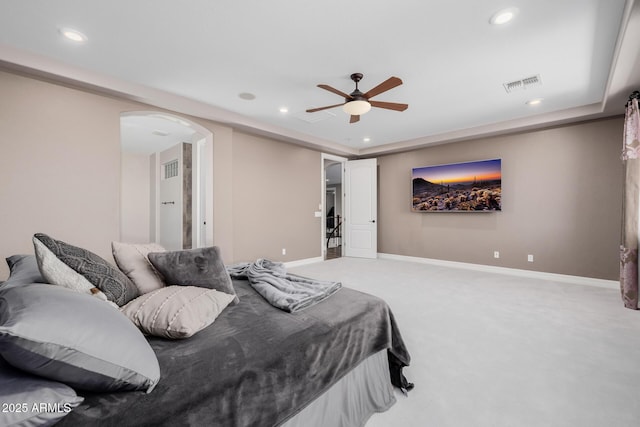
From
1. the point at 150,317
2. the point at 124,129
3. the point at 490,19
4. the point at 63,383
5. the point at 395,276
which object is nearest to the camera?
the point at 63,383

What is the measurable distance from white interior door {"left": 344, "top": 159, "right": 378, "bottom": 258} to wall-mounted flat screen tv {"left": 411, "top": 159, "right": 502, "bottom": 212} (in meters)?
0.92

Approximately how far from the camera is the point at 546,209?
4.60 meters

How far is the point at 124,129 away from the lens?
16.7ft

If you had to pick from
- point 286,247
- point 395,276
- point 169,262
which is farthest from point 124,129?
point 395,276

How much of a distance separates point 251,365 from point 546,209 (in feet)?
17.4

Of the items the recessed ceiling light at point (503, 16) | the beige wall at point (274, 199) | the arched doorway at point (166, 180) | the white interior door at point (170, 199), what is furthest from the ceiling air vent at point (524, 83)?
the white interior door at point (170, 199)

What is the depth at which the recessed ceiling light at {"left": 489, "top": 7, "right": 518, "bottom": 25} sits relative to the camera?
214 centimetres

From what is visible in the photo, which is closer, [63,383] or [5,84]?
[63,383]

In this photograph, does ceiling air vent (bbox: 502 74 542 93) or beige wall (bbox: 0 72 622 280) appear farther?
ceiling air vent (bbox: 502 74 542 93)

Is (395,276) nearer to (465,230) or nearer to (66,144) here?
(465,230)

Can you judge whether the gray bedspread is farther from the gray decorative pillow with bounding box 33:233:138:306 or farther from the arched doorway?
the arched doorway

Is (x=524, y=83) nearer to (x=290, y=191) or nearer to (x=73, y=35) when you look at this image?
(x=290, y=191)

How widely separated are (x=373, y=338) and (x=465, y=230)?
450 cm

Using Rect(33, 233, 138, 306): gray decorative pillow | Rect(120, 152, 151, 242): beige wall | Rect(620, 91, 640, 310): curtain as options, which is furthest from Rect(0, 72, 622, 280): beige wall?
Rect(120, 152, 151, 242): beige wall
